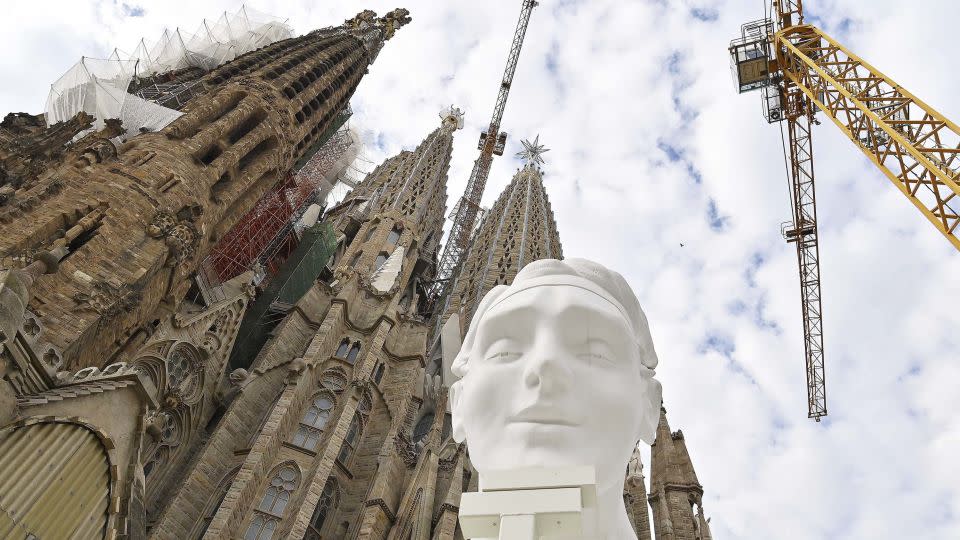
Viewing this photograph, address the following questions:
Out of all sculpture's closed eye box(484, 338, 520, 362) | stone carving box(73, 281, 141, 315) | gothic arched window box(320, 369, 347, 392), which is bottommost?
sculpture's closed eye box(484, 338, 520, 362)

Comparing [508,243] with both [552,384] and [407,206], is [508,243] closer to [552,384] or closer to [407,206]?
[407,206]

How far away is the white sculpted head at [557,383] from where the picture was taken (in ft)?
10.9

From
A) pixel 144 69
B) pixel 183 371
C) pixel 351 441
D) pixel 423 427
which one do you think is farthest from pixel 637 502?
pixel 144 69

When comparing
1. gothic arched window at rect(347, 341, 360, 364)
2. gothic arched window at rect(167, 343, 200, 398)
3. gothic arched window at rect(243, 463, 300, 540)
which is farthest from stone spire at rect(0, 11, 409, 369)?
gothic arched window at rect(347, 341, 360, 364)

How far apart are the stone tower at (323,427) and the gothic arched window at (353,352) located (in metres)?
0.03

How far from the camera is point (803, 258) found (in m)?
28.8

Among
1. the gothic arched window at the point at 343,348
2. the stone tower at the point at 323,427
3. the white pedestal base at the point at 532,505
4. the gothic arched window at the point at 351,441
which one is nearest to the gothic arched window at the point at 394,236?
the stone tower at the point at 323,427

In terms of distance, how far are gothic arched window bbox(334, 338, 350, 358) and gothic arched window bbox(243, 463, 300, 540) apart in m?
4.28

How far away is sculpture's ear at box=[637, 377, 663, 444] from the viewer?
4035 millimetres

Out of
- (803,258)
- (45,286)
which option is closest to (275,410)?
(45,286)

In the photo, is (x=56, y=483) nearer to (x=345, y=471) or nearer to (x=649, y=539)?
(x=345, y=471)

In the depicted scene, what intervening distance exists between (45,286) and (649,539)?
1352 cm

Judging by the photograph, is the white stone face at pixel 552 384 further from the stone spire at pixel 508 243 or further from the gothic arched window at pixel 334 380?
the stone spire at pixel 508 243

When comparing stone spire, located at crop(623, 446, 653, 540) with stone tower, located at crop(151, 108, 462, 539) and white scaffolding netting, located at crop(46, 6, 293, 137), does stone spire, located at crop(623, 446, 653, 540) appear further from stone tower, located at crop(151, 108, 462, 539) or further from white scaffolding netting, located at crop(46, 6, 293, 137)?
white scaffolding netting, located at crop(46, 6, 293, 137)
